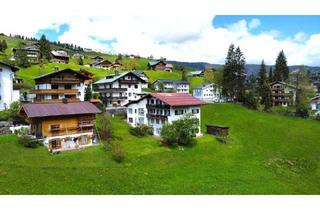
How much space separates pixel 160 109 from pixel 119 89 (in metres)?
22.8

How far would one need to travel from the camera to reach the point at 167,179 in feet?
126

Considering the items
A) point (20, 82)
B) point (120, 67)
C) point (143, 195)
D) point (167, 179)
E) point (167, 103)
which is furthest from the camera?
point (120, 67)

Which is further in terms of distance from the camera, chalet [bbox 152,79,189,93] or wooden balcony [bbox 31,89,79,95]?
chalet [bbox 152,79,189,93]

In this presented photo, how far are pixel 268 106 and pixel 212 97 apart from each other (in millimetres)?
27575

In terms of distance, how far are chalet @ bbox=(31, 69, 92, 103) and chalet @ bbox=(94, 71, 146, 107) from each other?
35.4 ft

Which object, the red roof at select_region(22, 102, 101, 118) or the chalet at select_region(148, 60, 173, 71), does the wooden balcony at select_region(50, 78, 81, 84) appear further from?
the chalet at select_region(148, 60, 173, 71)

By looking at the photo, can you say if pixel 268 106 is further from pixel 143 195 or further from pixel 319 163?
pixel 143 195

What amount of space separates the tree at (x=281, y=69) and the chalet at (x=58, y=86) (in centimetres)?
6612

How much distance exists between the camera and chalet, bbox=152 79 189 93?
353ft

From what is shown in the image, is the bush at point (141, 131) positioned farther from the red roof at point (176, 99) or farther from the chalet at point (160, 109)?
the red roof at point (176, 99)

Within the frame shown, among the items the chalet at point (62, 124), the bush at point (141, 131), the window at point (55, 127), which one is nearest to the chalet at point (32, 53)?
the bush at point (141, 131)

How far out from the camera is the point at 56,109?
45062mm

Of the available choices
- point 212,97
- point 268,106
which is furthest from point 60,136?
point 212,97

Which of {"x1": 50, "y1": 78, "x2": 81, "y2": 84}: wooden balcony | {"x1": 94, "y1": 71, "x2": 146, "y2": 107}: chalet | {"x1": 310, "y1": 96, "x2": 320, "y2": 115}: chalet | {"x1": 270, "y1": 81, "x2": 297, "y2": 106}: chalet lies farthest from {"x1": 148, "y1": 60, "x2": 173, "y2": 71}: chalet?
A: {"x1": 50, "y1": 78, "x2": 81, "y2": 84}: wooden balcony
